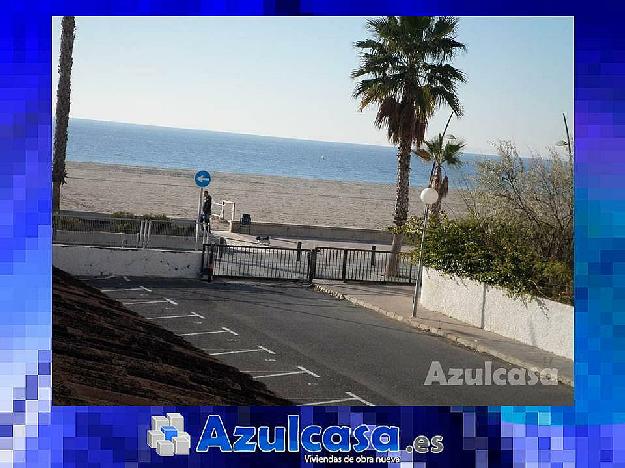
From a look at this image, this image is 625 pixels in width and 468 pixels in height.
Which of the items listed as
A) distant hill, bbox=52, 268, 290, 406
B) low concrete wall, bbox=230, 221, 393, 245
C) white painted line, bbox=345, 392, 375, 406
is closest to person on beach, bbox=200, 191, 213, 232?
low concrete wall, bbox=230, 221, 393, 245

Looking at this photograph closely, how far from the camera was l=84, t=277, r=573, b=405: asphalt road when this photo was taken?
25.9 ft

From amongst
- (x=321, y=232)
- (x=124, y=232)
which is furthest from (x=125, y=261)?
(x=321, y=232)

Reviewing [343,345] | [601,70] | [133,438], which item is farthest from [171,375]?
[601,70]

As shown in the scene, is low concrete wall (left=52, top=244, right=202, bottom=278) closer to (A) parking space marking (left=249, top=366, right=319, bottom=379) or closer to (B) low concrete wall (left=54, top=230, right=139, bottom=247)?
(B) low concrete wall (left=54, top=230, right=139, bottom=247)

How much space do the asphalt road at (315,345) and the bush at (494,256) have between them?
114 cm

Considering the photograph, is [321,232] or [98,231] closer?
[98,231]

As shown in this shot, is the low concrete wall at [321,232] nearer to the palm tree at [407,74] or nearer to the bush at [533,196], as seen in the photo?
the bush at [533,196]

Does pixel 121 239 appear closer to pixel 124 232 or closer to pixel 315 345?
pixel 124 232

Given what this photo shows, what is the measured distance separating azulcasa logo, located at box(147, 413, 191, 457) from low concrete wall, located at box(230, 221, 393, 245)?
3.76m

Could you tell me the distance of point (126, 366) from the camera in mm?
7996

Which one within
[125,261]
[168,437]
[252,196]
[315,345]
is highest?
[252,196]

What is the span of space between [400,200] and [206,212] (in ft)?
6.86

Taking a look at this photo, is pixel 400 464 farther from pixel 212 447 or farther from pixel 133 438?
pixel 133 438

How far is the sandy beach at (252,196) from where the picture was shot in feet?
35.9
